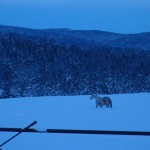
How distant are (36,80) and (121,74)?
4.79m

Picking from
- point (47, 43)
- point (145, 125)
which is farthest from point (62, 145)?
point (47, 43)

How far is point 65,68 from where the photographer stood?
20.7m

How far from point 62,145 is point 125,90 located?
16279 millimetres

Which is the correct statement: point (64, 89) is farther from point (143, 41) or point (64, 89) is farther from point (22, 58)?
point (143, 41)

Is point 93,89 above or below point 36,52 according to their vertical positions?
below

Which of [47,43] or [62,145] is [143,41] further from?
[62,145]

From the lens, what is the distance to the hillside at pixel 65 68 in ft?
61.6

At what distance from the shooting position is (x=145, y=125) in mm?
3809

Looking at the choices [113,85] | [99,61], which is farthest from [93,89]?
[99,61]

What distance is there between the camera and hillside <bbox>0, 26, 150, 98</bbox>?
18781mm

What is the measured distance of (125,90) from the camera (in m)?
18.7

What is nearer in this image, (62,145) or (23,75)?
(62,145)

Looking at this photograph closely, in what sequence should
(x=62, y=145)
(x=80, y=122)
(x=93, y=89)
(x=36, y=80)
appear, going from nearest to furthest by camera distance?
(x=62, y=145), (x=80, y=122), (x=93, y=89), (x=36, y=80)

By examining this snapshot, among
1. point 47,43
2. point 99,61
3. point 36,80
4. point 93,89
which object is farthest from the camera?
point 47,43
